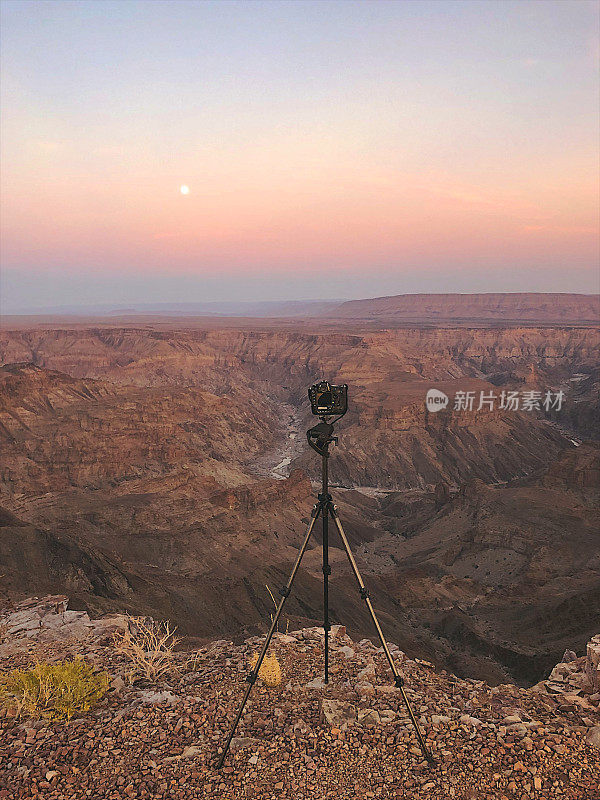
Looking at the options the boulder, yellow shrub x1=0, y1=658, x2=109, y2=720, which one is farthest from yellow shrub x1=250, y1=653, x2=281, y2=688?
yellow shrub x1=0, y1=658, x2=109, y2=720

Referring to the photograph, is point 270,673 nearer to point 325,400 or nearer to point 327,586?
point 327,586

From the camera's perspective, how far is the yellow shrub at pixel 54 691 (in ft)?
18.3

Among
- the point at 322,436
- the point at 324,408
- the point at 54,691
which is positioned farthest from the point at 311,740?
the point at 324,408

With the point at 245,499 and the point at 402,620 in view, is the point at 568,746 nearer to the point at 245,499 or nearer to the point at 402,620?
the point at 402,620

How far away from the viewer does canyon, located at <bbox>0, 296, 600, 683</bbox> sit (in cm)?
2169

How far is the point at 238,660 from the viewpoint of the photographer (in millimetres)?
7219

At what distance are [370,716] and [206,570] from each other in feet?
89.2

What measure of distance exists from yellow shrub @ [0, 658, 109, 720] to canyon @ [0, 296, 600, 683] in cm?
765

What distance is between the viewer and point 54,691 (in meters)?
5.84

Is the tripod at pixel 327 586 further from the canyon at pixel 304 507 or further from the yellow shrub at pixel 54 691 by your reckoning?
the canyon at pixel 304 507

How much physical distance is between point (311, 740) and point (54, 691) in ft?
10.2

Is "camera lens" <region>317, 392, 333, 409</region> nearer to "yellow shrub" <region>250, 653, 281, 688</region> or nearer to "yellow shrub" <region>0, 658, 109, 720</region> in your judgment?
"yellow shrub" <region>250, 653, 281, 688</region>

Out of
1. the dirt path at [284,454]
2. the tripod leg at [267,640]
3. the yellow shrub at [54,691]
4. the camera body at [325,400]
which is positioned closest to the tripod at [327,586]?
the tripod leg at [267,640]

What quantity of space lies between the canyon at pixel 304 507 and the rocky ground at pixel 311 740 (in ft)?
24.5
